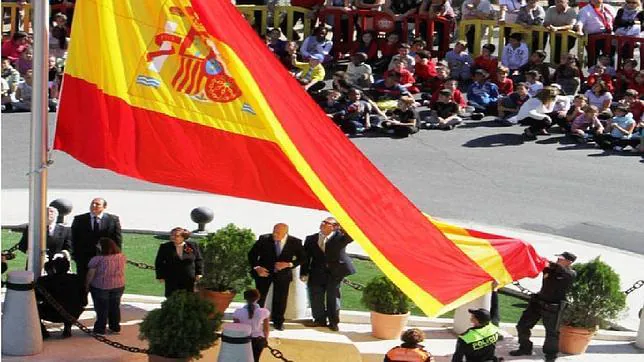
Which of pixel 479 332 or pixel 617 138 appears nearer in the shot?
pixel 479 332

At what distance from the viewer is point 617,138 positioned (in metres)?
27.8

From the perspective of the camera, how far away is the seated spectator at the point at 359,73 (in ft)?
98.4

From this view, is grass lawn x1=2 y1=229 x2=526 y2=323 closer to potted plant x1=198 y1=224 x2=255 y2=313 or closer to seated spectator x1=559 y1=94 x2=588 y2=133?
potted plant x1=198 y1=224 x2=255 y2=313

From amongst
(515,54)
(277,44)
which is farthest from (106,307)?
(515,54)

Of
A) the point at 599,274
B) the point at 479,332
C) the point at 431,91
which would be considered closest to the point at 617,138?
the point at 431,91

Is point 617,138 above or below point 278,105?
below

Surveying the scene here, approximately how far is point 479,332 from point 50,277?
446 cm

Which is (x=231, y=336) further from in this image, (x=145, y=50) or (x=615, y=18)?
(x=615, y=18)

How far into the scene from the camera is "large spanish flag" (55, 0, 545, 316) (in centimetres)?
1323

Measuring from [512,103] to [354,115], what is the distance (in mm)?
3354

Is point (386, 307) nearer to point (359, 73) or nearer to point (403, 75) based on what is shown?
point (359, 73)

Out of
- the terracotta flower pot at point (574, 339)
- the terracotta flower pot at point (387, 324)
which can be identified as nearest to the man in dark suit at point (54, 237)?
the terracotta flower pot at point (387, 324)

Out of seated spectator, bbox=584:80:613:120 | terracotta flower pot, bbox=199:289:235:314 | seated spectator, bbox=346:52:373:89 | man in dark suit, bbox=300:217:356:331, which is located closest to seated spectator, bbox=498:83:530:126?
seated spectator, bbox=584:80:613:120

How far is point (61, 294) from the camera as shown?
50.5ft
